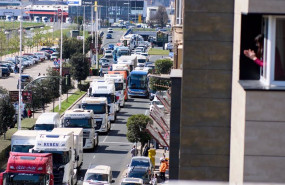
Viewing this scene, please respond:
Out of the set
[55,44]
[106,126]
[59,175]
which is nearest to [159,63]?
[106,126]

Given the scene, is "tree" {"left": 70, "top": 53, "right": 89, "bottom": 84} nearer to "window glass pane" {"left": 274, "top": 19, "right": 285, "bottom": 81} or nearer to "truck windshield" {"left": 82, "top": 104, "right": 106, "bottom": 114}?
"truck windshield" {"left": 82, "top": 104, "right": 106, "bottom": 114}

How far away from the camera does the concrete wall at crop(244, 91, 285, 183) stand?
6566mm

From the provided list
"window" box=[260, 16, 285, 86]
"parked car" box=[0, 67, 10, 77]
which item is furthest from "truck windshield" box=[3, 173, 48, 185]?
"parked car" box=[0, 67, 10, 77]

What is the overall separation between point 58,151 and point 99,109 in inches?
656

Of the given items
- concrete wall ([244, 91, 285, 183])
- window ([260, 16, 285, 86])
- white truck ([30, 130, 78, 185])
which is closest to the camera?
concrete wall ([244, 91, 285, 183])

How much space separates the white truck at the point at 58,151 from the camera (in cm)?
3111

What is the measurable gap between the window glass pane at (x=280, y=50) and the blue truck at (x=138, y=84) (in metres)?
→ 60.0

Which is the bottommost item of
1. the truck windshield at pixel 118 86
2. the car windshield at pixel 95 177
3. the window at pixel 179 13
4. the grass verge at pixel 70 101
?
the grass verge at pixel 70 101

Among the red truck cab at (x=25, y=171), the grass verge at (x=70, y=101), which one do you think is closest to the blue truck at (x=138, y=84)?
the grass verge at (x=70, y=101)

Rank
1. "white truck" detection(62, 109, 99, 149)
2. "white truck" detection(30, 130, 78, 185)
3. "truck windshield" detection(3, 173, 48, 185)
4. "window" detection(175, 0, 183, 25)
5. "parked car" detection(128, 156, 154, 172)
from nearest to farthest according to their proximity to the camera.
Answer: "window" detection(175, 0, 183, 25) → "truck windshield" detection(3, 173, 48, 185) → "white truck" detection(30, 130, 78, 185) → "parked car" detection(128, 156, 154, 172) → "white truck" detection(62, 109, 99, 149)

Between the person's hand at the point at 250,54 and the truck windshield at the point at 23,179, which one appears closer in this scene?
the person's hand at the point at 250,54

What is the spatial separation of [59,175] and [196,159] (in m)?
21.5

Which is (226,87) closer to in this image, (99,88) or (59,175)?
(59,175)

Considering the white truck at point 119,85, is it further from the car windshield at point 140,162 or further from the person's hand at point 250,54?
the person's hand at point 250,54
